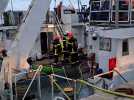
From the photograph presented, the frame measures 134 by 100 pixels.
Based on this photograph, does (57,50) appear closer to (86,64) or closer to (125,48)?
(86,64)

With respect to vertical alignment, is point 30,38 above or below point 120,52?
above

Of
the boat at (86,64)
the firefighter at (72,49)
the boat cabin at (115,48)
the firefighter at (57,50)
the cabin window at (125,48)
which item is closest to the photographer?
the boat at (86,64)

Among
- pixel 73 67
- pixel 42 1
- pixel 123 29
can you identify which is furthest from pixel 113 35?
pixel 42 1

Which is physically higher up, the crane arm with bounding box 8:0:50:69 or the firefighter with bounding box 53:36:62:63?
the crane arm with bounding box 8:0:50:69

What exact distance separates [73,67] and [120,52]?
152cm

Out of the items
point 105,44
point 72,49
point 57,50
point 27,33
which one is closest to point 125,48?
point 105,44

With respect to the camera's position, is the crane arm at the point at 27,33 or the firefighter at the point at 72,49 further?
the firefighter at the point at 72,49

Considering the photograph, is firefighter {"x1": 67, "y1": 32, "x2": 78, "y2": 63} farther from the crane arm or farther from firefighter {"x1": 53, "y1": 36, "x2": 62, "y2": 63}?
the crane arm

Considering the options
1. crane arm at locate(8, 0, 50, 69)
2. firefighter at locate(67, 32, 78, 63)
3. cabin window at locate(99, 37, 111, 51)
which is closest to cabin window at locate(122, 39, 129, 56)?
cabin window at locate(99, 37, 111, 51)

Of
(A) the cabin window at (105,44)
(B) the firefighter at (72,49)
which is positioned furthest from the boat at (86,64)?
(B) the firefighter at (72,49)

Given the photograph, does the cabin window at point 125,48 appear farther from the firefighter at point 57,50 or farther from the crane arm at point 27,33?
the crane arm at point 27,33

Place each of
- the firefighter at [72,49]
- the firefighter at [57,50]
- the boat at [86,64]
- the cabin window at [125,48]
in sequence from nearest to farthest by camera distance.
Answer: the boat at [86,64] < the cabin window at [125,48] < the firefighter at [72,49] < the firefighter at [57,50]

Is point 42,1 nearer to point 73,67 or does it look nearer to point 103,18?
point 73,67

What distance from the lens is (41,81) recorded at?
8.05 metres
